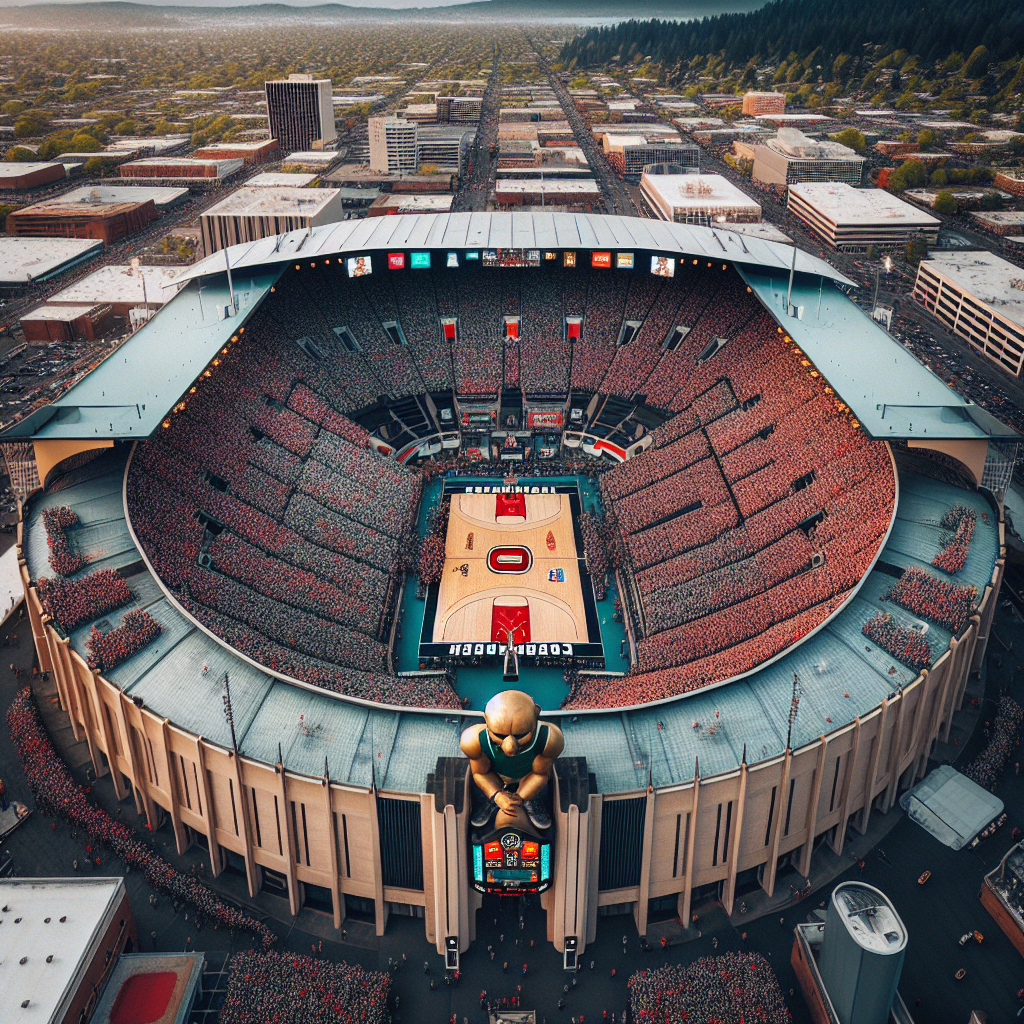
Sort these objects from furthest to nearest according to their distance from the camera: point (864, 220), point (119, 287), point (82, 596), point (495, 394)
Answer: point (864, 220)
point (119, 287)
point (495, 394)
point (82, 596)

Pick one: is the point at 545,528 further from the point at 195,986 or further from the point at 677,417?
the point at 195,986

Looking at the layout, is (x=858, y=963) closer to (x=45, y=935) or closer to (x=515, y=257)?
(x=45, y=935)

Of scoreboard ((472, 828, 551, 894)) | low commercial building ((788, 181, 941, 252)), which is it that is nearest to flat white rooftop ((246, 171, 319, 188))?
low commercial building ((788, 181, 941, 252))

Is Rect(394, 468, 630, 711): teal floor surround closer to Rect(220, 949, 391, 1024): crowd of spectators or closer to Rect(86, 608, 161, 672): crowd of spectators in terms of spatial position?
Rect(86, 608, 161, 672): crowd of spectators

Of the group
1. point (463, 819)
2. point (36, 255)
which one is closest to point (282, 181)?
point (36, 255)

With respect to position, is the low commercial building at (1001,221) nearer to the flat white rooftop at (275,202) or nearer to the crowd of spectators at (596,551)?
the flat white rooftop at (275,202)

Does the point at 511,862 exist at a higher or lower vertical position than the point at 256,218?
lower
